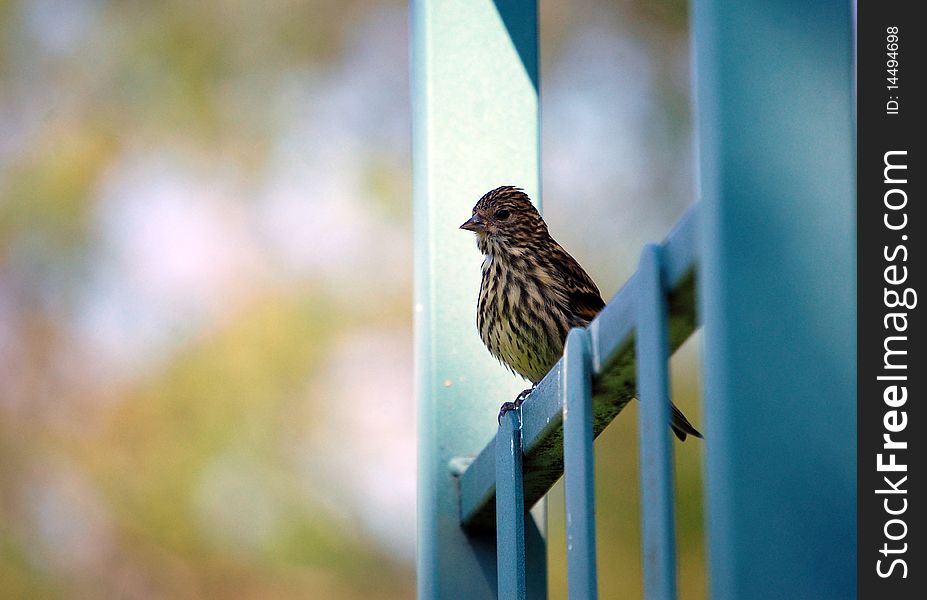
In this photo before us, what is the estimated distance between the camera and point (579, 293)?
14.2 feet

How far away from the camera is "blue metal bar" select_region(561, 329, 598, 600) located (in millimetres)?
2578

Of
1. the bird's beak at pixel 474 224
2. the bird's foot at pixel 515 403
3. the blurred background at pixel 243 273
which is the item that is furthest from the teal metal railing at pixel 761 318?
the blurred background at pixel 243 273

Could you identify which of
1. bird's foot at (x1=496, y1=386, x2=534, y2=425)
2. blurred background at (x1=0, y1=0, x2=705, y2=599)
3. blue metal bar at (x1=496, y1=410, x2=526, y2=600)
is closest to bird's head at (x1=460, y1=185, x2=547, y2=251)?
bird's foot at (x1=496, y1=386, x2=534, y2=425)

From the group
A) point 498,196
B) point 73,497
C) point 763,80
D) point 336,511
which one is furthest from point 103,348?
point 763,80

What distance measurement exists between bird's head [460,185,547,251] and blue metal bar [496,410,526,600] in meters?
0.78

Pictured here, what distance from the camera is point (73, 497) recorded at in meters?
8.81

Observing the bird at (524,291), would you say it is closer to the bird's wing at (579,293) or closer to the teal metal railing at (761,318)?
the bird's wing at (579,293)

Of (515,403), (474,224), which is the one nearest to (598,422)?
(515,403)

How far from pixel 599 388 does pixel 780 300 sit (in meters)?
0.70

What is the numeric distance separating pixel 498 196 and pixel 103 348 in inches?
208

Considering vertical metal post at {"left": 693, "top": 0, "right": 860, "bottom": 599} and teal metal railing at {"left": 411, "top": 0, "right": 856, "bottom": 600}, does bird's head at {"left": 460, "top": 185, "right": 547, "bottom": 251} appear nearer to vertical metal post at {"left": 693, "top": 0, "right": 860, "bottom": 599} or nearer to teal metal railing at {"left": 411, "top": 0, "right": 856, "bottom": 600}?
teal metal railing at {"left": 411, "top": 0, "right": 856, "bottom": 600}
